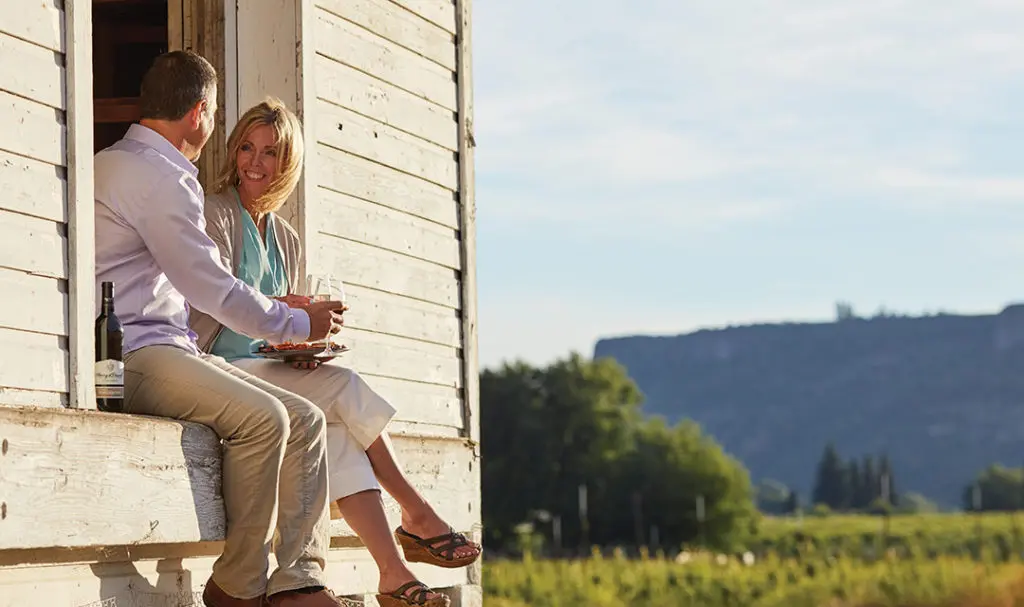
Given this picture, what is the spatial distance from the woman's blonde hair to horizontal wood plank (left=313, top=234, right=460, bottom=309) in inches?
29.0

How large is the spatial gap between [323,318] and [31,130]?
88 centimetres

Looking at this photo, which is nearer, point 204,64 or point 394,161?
point 204,64

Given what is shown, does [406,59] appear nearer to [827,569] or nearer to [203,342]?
[203,342]

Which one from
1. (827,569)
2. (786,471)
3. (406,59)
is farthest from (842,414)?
(406,59)

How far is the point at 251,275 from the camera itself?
4801mm

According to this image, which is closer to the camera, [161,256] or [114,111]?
[161,256]

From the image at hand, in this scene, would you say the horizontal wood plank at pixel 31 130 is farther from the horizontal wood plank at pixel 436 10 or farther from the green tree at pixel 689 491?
the green tree at pixel 689 491

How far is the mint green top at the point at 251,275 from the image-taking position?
15.7 feet

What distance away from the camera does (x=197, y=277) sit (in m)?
4.16

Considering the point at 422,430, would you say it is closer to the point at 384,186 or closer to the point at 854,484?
the point at 384,186

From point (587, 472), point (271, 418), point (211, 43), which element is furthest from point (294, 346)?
point (587, 472)

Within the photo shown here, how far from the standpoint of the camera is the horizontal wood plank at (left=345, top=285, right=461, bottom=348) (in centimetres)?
588

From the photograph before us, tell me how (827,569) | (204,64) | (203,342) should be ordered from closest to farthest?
1. (204,64)
2. (203,342)
3. (827,569)

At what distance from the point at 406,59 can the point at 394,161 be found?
16.5 inches
